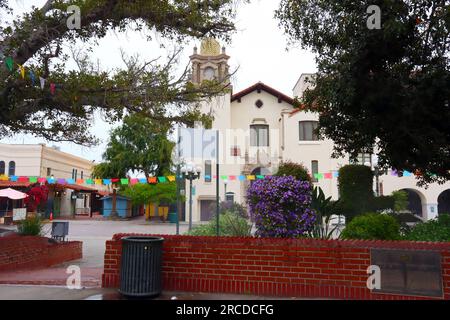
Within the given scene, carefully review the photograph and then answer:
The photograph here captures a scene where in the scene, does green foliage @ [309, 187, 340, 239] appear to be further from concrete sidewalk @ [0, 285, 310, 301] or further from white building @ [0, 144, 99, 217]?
white building @ [0, 144, 99, 217]

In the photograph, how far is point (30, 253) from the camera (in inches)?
434

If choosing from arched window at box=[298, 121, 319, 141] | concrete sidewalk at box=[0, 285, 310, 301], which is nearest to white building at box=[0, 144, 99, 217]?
arched window at box=[298, 121, 319, 141]

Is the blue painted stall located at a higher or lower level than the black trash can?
higher

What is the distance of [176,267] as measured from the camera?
725 centimetres

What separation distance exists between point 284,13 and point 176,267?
6.23 metres

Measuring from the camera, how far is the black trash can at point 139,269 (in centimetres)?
648

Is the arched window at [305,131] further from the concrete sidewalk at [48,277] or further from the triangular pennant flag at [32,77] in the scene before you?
the triangular pennant flag at [32,77]

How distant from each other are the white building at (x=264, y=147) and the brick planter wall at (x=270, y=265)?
2971 cm

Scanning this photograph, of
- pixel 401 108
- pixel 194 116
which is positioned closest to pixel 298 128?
pixel 194 116

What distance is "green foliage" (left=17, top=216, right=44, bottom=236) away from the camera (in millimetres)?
11836

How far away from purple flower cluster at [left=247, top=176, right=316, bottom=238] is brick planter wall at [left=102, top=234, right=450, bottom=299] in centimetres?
75

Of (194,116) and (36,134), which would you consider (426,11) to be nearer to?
(194,116)

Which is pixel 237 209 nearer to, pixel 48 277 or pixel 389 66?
pixel 48 277

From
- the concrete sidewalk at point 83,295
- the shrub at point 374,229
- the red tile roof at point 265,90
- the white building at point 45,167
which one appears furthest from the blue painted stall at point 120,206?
the shrub at point 374,229
